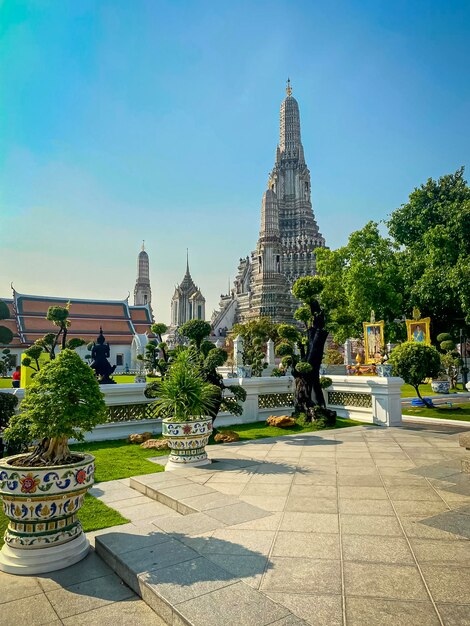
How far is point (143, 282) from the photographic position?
87500mm

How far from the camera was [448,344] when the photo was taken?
22.7 metres

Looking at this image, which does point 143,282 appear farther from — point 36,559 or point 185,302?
point 36,559

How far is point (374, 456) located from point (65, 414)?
18.0 ft

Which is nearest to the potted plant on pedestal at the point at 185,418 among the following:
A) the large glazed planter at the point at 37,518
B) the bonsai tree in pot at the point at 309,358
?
the large glazed planter at the point at 37,518

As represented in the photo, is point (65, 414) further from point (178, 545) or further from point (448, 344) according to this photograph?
point (448, 344)

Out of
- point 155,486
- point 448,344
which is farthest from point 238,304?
point 155,486

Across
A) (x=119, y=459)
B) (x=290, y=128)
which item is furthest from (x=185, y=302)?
(x=119, y=459)

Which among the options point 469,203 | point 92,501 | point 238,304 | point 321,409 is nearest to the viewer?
point 92,501

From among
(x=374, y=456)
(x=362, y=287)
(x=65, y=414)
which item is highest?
(x=362, y=287)

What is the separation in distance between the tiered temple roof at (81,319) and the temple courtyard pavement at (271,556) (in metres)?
42.5

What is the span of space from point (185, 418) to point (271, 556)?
155 inches

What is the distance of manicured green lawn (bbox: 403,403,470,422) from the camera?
1272 centimetres

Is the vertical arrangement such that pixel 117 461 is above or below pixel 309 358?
below

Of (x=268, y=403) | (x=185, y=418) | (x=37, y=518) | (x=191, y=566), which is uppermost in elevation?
(x=185, y=418)
